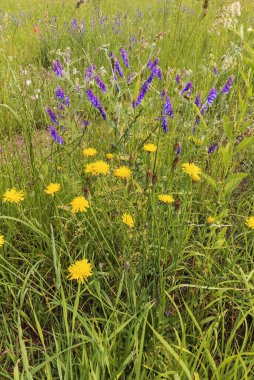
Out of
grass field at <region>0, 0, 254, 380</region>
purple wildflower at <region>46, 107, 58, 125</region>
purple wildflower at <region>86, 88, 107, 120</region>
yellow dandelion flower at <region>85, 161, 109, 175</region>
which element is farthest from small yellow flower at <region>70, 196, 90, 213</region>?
purple wildflower at <region>46, 107, 58, 125</region>

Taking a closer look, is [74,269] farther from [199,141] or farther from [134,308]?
[199,141]

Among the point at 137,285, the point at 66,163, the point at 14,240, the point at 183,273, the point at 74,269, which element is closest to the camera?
the point at 74,269

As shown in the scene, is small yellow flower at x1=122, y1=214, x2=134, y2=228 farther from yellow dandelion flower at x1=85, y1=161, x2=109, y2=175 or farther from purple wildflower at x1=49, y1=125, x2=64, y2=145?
purple wildflower at x1=49, y1=125, x2=64, y2=145

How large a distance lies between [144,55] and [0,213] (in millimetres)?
2362

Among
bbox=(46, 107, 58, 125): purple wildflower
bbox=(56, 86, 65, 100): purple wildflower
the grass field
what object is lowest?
the grass field

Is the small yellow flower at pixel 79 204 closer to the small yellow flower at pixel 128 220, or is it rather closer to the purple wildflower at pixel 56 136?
the small yellow flower at pixel 128 220

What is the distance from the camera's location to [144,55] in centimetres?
331

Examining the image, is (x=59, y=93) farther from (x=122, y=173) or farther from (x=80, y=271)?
(x=80, y=271)

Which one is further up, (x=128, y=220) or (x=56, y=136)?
(x=56, y=136)

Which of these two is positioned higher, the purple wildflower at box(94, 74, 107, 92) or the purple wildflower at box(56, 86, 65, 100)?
A: the purple wildflower at box(94, 74, 107, 92)

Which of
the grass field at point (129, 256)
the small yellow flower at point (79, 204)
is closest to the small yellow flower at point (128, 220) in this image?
the grass field at point (129, 256)

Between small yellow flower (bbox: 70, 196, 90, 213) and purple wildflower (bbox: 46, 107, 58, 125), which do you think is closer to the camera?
small yellow flower (bbox: 70, 196, 90, 213)

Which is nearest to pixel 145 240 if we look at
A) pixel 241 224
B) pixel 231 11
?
pixel 241 224

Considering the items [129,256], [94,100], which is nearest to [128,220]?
[129,256]
